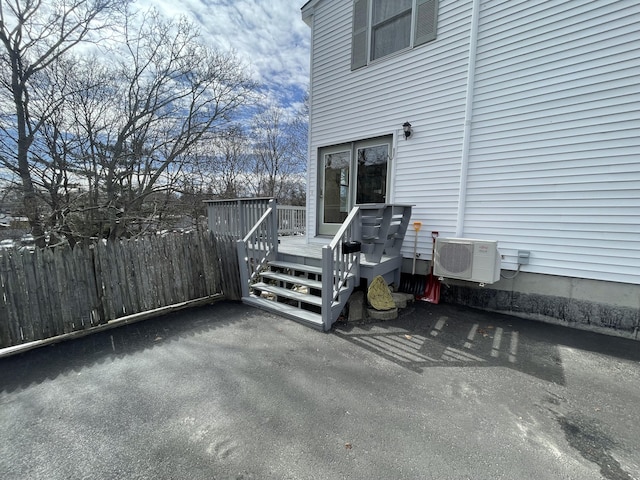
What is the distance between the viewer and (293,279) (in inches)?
166

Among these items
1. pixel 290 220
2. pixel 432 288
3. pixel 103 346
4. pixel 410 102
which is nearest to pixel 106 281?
pixel 103 346

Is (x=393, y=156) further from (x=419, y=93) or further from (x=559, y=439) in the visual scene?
(x=559, y=439)

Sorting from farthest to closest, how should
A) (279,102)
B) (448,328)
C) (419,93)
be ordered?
(279,102)
(419,93)
(448,328)

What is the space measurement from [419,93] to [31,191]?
10479mm

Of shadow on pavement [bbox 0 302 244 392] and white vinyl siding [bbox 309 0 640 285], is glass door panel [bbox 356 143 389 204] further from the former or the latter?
shadow on pavement [bbox 0 302 244 392]

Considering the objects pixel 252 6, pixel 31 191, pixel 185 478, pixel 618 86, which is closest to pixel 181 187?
pixel 31 191

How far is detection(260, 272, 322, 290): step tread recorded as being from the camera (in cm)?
392

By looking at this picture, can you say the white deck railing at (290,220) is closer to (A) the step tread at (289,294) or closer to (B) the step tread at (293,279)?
(B) the step tread at (293,279)

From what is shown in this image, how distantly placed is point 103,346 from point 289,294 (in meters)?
2.27

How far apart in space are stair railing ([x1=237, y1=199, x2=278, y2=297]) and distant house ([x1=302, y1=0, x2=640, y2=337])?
196 centimetres

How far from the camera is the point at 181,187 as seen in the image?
1060 cm

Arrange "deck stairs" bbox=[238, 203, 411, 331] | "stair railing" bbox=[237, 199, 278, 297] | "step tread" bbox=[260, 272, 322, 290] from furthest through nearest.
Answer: "stair railing" bbox=[237, 199, 278, 297]
"step tread" bbox=[260, 272, 322, 290]
"deck stairs" bbox=[238, 203, 411, 331]

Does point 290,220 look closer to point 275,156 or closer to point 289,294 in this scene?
point 289,294

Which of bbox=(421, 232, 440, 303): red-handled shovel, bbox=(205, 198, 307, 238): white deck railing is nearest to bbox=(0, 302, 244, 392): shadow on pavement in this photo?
bbox=(205, 198, 307, 238): white deck railing
